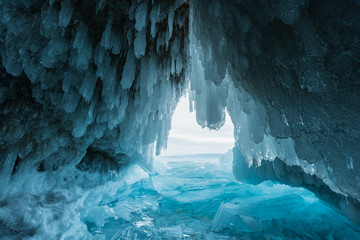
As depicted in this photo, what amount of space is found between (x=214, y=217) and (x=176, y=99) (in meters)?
3.69

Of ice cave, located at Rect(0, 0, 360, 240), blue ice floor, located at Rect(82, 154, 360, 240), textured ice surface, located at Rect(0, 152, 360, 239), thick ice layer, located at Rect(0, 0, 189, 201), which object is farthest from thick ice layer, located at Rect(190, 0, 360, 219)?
textured ice surface, located at Rect(0, 152, 360, 239)

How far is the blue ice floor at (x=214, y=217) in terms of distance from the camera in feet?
14.4

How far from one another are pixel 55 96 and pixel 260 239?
A: 5529mm

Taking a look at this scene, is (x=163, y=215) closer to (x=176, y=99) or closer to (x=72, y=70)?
(x=176, y=99)

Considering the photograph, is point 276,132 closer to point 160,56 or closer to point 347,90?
point 347,90

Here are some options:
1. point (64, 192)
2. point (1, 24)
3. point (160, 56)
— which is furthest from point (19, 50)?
point (64, 192)

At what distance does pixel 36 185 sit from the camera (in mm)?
4395

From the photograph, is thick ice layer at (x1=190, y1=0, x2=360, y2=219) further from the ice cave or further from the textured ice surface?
the textured ice surface

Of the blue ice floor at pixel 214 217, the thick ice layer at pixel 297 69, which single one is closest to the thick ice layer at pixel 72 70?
the thick ice layer at pixel 297 69

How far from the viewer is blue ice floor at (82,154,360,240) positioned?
4395mm

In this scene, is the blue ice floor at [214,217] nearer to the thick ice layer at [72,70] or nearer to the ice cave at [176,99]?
the ice cave at [176,99]

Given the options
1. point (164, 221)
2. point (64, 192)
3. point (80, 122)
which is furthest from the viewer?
point (164, 221)

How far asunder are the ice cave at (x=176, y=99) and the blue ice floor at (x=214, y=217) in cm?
5

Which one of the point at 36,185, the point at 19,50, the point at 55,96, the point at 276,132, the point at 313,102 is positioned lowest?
the point at 36,185
